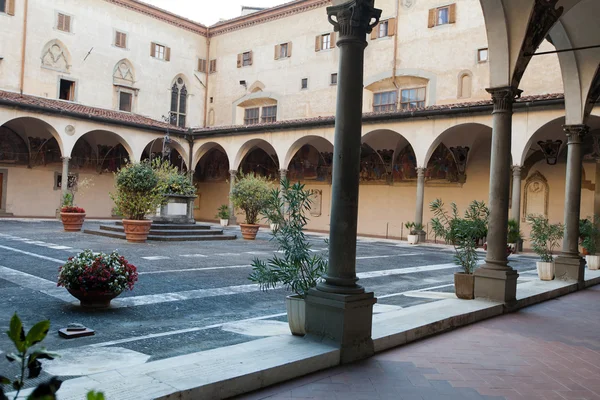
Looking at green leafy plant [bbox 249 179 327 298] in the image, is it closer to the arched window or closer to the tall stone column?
the tall stone column

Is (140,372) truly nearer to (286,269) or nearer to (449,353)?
(286,269)

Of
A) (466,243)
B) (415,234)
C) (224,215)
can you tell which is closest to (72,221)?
(224,215)

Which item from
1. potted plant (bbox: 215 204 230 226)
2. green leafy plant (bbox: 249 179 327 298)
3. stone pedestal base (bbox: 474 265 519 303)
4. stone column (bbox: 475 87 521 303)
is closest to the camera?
green leafy plant (bbox: 249 179 327 298)

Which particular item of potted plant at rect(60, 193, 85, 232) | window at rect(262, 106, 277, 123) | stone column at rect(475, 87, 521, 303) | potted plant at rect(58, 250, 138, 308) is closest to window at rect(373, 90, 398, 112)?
window at rect(262, 106, 277, 123)

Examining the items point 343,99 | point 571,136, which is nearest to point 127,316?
point 343,99

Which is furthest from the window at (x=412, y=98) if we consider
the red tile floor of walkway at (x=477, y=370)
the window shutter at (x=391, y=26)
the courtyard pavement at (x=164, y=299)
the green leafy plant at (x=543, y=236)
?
the red tile floor of walkway at (x=477, y=370)

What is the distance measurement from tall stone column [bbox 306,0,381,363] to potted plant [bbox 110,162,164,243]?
10158 millimetres

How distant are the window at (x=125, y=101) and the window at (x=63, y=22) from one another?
391cm

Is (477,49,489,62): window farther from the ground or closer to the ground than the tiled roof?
farther from the ground

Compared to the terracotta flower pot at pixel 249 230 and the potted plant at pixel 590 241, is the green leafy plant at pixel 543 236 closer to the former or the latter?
the potted plant at pixel 590 241

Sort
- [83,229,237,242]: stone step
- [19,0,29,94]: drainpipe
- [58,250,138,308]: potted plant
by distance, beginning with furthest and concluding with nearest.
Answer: [19,0,29,94]: drainpipe, [83,229,237,242]: stone step, [58,250,138,308]: potted plant

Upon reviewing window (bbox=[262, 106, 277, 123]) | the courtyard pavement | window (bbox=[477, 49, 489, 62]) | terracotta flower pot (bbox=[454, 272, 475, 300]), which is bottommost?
the courtyard pavement

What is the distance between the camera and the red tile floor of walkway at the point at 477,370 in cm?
333

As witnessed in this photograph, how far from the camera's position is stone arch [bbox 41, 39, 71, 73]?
23797mm
